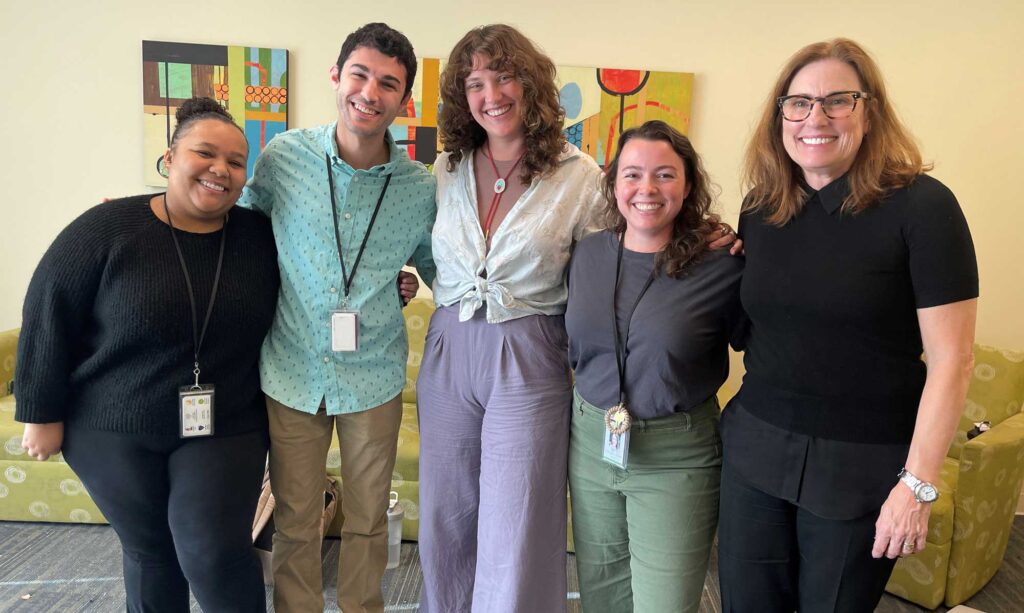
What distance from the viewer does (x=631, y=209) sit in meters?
1.58

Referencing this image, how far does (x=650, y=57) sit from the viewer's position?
3336mm

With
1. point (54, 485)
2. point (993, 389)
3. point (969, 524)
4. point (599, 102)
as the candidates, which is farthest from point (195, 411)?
point (993, 389)

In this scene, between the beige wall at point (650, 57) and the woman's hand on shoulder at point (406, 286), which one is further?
the beige wall at point (650, 57)

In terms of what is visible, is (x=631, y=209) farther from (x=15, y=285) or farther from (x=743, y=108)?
(x=15, y=285)

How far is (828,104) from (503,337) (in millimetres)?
928

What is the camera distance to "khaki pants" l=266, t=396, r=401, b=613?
1.79 metres

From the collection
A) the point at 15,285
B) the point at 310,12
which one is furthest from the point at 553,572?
the point at 15,285

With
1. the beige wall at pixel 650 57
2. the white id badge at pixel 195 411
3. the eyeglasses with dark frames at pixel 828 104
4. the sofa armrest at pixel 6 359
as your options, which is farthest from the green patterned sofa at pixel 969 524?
the sofa armrest at pixel 6 359

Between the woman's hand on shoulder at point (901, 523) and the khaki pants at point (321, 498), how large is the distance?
126cm

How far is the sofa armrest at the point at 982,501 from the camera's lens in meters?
2.41

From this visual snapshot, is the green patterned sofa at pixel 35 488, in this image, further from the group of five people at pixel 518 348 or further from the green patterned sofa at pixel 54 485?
the group of five people at pixel 518 348

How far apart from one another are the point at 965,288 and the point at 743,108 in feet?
8.05

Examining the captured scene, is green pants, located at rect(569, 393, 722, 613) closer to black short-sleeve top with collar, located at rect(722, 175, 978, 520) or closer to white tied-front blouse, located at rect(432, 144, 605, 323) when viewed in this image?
black short-sleeve top with collar, located at rect(722, 175, 978, 520)

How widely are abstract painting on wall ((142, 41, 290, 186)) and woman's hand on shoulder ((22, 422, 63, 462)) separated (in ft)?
7.29
